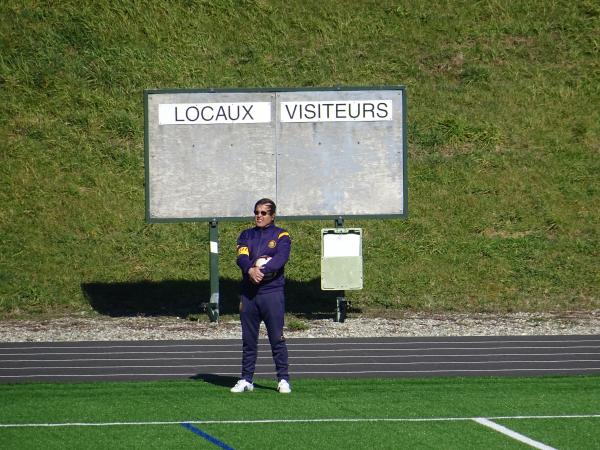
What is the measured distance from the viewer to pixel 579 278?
77.2 feet

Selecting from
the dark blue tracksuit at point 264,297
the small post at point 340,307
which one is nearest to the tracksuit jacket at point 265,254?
the dark blue tracksuit at point 264,297

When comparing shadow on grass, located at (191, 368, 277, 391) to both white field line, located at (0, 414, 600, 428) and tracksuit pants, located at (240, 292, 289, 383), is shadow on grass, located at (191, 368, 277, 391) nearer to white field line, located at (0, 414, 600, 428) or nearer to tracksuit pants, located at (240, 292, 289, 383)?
tracksuit pants, located at (240, 292, 289, 383)

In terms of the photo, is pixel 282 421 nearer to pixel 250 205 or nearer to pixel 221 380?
pixel 221 380

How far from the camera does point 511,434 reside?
32.8 ft

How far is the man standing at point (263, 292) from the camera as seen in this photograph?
1227 centimetres

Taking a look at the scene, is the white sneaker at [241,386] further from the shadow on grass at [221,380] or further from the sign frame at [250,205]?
the sign frame at [250,205]

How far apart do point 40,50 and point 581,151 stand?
13678 mm

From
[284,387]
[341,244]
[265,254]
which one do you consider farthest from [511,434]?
[341,244]

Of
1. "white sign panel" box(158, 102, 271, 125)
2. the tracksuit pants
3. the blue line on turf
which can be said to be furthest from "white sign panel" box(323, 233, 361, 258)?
the blue line on turf

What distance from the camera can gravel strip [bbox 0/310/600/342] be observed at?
18.4 metres

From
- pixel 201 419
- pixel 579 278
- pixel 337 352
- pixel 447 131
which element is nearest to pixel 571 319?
pixel 579 278

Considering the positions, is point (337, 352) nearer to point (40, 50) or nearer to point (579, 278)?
point (579, 278)

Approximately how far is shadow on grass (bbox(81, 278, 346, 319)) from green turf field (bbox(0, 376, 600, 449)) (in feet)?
27.5

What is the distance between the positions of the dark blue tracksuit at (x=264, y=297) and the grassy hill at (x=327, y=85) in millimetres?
Answer: 9418
